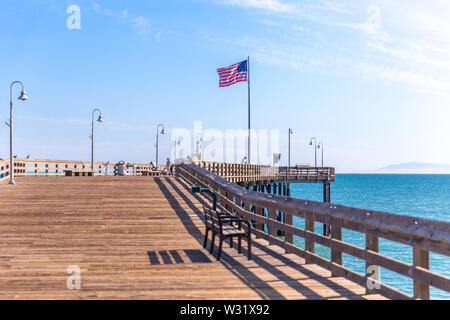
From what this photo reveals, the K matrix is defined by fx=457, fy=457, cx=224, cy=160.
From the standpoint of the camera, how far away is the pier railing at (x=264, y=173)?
1256 inches

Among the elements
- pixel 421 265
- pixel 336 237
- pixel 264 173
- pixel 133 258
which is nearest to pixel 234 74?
pixel 264 173

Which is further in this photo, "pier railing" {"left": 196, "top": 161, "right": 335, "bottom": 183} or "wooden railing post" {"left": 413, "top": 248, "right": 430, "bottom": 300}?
"pier railing" {"left": 196, "top": 161, "right": 335, "bottom": 183}

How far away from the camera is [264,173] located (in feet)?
160

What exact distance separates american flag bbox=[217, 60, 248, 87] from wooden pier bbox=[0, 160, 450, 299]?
73.9 feet

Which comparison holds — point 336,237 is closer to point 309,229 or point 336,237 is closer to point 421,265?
point 309,229

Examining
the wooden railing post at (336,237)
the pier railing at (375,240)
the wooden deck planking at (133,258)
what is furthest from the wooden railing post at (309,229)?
the wooden railing post at (336,237)

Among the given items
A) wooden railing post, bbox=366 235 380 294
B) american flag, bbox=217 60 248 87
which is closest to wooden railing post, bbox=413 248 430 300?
wooden railing post, bbox=366 235 380 294

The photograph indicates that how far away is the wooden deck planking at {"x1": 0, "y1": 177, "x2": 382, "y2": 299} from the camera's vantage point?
6.08 meters

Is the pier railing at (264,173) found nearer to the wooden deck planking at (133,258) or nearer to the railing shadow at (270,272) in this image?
the wooden deck planking at (133,258)

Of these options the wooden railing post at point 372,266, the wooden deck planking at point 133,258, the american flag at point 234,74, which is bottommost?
the wooden deck planking at point 133,258

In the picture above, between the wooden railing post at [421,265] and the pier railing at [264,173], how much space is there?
23260 mm

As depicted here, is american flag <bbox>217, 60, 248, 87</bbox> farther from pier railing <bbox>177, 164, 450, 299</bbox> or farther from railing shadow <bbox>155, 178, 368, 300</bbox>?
pier railing <bbox>177, 164, 450, 299</bbox>

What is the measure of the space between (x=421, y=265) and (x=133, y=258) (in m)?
5.26
